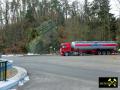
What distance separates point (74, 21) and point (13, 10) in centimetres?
1905

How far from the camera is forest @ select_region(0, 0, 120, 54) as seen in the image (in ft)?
247

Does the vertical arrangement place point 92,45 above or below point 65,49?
above

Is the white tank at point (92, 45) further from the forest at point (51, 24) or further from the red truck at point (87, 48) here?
the forest at point (51, 24)

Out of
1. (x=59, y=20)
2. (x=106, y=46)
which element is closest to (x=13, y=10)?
(x=59, y=20)

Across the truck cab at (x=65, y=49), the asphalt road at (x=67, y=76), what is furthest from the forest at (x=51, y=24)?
the asphalt road at (x=67, y=76)

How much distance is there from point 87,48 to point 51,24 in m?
15.6

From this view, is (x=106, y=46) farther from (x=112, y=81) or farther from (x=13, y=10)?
(x=112, y=81)

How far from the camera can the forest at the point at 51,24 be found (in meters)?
75.2

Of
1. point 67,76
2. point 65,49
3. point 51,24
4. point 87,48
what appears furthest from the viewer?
point 51,24

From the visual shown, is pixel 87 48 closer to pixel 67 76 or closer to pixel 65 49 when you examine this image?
pixel 65 49

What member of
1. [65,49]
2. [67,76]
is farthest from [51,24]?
[67,76]

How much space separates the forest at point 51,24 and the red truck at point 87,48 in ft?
28.5

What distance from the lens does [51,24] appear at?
78.5 metres

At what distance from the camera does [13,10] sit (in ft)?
301
